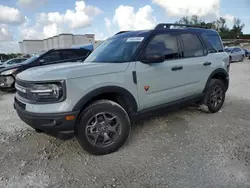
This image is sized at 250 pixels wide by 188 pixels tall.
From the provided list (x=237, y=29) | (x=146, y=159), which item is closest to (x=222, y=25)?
(x=237, y=29)

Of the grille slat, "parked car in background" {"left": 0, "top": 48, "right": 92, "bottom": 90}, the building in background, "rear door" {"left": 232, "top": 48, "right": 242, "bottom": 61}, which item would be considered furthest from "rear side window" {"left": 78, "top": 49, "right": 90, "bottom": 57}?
the building in background

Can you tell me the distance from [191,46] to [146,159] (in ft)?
7.80

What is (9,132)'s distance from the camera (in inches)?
156

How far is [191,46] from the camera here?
13.3 ft

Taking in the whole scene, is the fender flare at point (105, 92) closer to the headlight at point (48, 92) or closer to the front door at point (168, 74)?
the front door at point (168, 74)

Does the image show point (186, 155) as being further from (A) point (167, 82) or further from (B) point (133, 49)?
(B) point (133, 49)

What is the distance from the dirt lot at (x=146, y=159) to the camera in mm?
2422

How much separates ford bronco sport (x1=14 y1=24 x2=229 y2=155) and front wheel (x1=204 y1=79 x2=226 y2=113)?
0.06 meters

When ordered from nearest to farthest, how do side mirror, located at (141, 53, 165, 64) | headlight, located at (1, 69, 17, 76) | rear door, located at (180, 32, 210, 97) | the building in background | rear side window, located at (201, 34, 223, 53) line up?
side mirror, located at (141, 53, 165, 64)
rear door, located at (180, 32, 210, 97)
rear side window, located at (201, 34, 223, 53)
headlight, located at (1, 69, 17, 76)
the building in background

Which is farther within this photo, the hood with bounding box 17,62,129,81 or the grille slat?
the grille slat

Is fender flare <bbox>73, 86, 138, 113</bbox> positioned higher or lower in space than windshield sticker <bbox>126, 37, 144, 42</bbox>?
lower

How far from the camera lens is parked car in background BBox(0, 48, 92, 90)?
751 centimetres

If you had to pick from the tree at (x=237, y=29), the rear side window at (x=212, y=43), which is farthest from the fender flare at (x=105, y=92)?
the tree at (x=237, y=29)

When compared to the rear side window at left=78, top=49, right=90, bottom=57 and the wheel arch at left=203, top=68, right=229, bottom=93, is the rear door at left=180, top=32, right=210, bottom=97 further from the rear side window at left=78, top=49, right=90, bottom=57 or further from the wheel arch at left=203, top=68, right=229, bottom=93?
the rear side window at left=78, top=49, right=90, bottom=57
